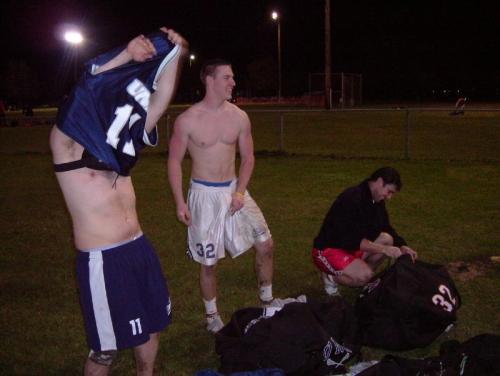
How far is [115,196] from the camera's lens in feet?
8.95

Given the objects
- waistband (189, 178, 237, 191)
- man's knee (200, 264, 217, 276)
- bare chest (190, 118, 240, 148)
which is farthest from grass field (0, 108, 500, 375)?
bare chest (190, 118, 240, 148)

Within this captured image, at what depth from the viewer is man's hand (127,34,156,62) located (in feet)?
8.31

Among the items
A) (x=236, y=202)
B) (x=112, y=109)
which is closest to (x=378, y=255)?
(x=236, y=202)

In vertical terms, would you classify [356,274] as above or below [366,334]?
above

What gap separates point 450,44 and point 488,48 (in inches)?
179

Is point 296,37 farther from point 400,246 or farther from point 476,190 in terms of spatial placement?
point 400,246

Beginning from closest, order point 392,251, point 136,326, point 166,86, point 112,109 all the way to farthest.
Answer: point 112,109 < point 136,326 < point 166,86 < point 392,251

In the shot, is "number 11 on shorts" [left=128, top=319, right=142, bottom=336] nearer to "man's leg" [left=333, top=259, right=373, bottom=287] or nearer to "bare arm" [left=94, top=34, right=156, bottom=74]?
"bare arm" [left=94, top=34, right=156, bottom=74]

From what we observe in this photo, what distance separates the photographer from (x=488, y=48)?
65.5 meters

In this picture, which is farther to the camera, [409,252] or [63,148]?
[409,252]

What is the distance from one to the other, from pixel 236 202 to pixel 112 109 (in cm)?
195

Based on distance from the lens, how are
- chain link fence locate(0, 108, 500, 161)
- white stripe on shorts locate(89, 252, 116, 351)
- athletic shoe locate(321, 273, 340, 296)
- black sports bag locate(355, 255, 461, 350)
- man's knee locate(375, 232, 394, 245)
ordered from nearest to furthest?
1. white stripe on shorts locate(89, 252, 116, 351)
2. black sports bag locate(355, 255, 461, 350)
3. man's knee locate(375, 232, 394, 245)
4. athletic shoe locate(321, 273, 340, 296)
5. chain link fence locate(0, 108, 500, 161)

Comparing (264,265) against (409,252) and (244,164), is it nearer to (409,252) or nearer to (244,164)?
(244,164)

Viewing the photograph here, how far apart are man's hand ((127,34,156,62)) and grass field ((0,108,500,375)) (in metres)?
2.35
